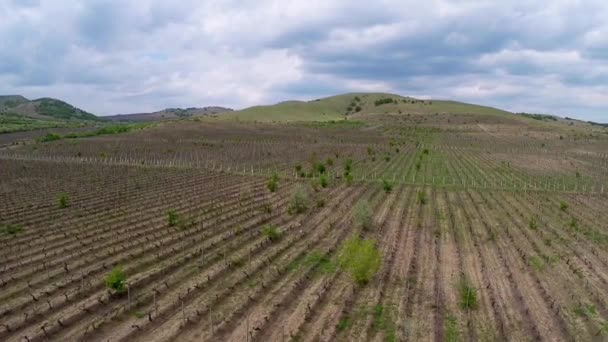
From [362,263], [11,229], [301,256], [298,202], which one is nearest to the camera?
[362,263]

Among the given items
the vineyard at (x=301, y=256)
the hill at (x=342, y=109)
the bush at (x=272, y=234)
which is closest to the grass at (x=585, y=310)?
the vineyard at (x=301, y=256)

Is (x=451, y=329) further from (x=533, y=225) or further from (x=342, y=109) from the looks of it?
(x=342, y=109)

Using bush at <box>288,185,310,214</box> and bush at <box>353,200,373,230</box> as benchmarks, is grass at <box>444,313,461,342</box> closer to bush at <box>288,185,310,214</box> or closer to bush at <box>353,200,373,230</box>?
bush at <box>353,200,373,230</box>

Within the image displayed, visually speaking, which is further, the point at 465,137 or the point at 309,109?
the point at 309,109

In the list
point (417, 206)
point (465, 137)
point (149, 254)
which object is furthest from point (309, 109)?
point (149, 254)

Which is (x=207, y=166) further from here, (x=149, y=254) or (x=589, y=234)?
(x=589, y=234)

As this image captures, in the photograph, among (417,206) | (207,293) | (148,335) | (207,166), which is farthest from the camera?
(207,166)

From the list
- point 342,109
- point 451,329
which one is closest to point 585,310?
point 451,329

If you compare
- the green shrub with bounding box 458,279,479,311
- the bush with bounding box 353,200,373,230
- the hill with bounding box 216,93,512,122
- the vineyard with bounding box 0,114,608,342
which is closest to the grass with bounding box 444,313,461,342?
the vineyard with bounding box 0,114,608,342
